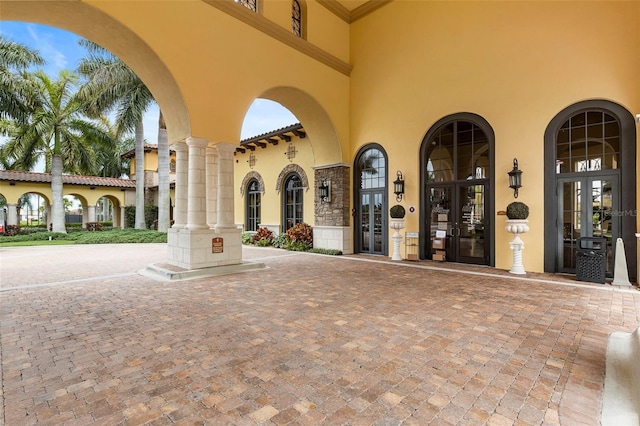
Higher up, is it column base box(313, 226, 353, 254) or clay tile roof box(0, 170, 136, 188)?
clay tile roof box(0, 170, 136, 188)

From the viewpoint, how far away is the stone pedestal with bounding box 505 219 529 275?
748 centimetres

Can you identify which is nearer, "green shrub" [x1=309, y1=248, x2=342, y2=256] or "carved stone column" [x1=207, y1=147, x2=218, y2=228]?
"carved stone column" [x1=207, y1=147, x2=218, y2=228]

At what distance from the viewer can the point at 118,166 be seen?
3002 cm

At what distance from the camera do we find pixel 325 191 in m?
11.5

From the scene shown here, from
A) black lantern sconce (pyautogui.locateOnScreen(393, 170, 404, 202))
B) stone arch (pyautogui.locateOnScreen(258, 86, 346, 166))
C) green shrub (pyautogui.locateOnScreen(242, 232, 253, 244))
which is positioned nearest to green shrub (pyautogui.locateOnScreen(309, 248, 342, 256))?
black lantern sconce (pyautogui.locateOnScreen(393, 170, 404, 202))

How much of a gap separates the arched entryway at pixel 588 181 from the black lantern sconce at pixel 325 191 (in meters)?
6.32

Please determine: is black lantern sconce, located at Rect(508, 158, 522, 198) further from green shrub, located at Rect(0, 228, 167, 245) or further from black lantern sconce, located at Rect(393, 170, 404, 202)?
green shrub, located at Rect(0, 228, 167, 245)

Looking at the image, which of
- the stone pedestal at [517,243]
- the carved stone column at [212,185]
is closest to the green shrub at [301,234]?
the carved stone column at [212,185]

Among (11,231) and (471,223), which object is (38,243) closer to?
(11,231)

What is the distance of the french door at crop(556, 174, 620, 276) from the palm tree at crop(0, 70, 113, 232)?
70.1ft

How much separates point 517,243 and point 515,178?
1.60 metres

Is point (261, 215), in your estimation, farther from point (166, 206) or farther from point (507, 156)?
point (507, 156)

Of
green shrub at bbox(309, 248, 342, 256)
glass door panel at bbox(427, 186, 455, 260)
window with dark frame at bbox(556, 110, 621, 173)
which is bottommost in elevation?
green shrub at bbox(309, 248, 342, 256)

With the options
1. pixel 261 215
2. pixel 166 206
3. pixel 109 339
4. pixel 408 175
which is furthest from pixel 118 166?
pixel 109 339
